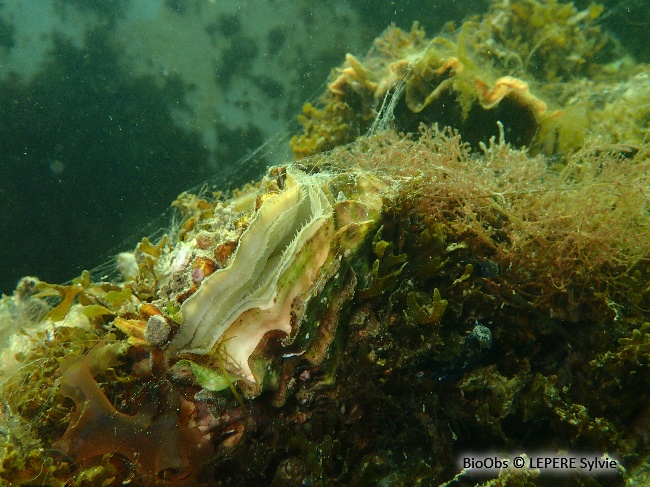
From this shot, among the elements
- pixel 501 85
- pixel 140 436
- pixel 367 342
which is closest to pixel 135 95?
pixel 501 85

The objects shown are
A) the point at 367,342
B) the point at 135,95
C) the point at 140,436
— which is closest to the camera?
the point at 140,436

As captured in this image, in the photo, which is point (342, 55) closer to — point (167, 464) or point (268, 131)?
point (268, 131)

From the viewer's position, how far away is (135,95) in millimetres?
9977

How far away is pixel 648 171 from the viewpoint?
265cm

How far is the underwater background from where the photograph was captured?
31.2 feet

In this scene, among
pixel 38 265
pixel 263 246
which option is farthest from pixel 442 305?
pixel 38 265

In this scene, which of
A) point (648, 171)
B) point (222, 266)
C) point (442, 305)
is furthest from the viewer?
point (648, 171)

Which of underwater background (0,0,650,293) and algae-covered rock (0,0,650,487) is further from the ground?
underwater background (0,0,650,293)

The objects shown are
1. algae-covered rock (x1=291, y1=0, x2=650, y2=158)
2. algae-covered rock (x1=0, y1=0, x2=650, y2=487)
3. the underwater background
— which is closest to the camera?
algae-covered rock (x1=0, y1=0, x2=650, y2=487)

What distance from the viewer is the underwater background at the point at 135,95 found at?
9500 mm

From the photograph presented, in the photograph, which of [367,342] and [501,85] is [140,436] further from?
[501,85]

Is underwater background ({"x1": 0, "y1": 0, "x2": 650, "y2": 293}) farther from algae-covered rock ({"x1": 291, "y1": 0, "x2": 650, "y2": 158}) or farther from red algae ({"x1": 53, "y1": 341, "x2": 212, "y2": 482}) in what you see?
red algae ({"x1": 53, "y1": 341, "x2": 212, "y2": 482})

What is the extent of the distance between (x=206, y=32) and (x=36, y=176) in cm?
623

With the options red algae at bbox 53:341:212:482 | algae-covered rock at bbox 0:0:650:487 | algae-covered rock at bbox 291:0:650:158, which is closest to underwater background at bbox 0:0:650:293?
algae-covered rock at bbox 291:0:650:158
